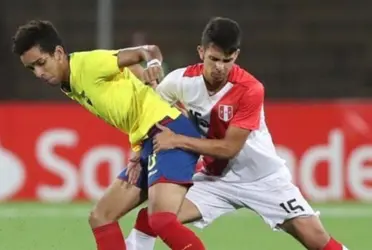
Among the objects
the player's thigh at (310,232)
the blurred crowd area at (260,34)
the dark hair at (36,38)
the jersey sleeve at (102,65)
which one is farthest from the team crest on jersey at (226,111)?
the blurred crowd area at (260,34)

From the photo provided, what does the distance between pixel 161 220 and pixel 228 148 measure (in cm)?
61

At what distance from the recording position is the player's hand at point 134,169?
8273 millimetres

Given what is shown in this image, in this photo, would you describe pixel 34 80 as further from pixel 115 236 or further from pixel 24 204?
pixel 115 236

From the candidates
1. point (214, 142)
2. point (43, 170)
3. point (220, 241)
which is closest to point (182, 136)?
point (214, 142)

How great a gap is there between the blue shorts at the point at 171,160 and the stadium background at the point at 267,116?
2728mm

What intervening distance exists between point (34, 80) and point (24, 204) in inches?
165

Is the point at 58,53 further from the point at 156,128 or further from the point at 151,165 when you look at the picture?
the point at 151,165

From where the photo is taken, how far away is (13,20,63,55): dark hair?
7961mm

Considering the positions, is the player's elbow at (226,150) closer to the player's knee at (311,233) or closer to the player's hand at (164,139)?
the player's hand at (164,139)

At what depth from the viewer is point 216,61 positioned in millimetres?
7910

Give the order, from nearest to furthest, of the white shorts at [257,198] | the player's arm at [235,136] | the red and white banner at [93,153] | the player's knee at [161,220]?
1. the player's knee at [161,220]
2. the player's arm at [235,136]
3. the white shorts at [257,198]
4. the red and white banner at [93,153]

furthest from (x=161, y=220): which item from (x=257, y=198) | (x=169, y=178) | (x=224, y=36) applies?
(x=224, y=36)

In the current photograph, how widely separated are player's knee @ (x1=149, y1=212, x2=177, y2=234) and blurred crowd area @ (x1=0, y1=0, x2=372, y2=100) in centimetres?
1071

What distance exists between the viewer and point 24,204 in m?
14.6
